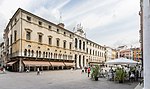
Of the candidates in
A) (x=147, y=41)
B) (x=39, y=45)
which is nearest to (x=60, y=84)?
(x=147, y=41)

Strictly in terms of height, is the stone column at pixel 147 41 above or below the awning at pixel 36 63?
above

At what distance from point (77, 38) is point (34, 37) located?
25.2m

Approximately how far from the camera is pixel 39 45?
152 ft

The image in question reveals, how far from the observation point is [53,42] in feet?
172

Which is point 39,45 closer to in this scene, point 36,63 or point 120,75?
point 36,63

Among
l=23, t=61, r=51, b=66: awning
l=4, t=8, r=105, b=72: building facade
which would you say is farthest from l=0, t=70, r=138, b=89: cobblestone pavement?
l=4, t=8, r=105, b=72: building facade

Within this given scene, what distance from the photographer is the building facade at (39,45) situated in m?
41.1

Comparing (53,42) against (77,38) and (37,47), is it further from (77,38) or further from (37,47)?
(77,38)

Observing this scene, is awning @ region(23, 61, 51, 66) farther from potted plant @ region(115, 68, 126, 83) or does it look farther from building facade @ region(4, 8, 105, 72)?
potted plant @ region(115, 68, 126, 83)

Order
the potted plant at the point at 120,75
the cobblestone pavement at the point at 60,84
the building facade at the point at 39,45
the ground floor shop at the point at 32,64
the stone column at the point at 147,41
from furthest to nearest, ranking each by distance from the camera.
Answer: the building facade at the point at 39,45 < the ground floor shop at the point at 32,64 < the potted plant at the point at 120,75 < the cobblestone pavement at the point at 60,84 < the stone column at the point at 147,41

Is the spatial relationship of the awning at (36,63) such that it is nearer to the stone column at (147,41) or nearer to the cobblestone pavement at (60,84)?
the cobblestone pavement at (60,84)

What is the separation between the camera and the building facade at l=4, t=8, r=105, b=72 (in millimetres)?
41125

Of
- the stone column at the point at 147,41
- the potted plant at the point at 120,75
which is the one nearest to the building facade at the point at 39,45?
the potted plant at the point at 120,75

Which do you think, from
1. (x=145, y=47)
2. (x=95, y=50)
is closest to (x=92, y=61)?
(x=95, y=50)
